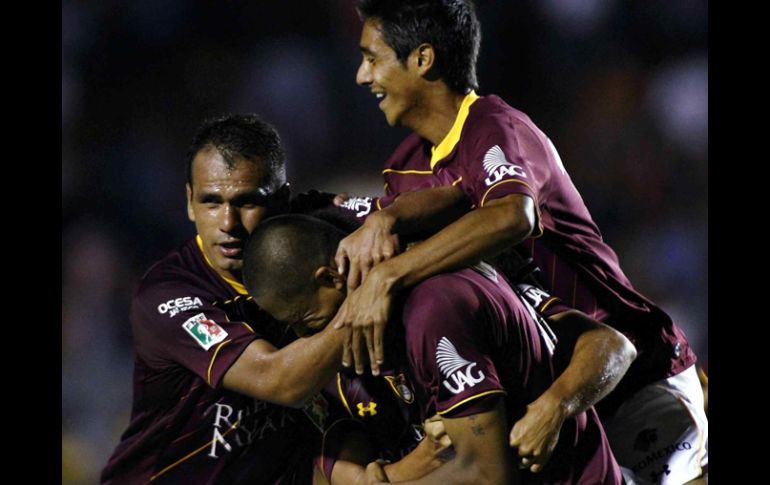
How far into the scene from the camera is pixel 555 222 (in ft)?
9.39

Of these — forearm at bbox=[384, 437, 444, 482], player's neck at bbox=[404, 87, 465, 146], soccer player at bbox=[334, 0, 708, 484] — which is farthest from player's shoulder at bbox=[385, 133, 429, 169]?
forearm at bbox=[384, 437, 444, 482]

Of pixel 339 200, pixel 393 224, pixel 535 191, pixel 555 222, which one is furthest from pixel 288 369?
pixel 555 222

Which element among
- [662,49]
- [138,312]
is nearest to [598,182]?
[662,49]

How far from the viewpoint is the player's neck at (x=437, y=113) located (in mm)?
2988

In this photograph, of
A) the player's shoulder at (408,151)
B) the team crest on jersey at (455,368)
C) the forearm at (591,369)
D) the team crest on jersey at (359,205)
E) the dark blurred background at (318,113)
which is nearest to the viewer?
the team crest on jersey at (455,368)

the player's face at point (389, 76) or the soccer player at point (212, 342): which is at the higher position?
the player's face at point (389, 76)

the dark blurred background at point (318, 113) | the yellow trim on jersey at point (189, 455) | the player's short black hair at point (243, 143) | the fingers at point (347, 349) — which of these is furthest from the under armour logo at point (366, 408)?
the dark blurred background at point (318, 113)

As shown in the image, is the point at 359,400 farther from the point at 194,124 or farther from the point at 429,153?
the point at 194,124

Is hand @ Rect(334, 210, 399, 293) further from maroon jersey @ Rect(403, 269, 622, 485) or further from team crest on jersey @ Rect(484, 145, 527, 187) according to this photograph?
team crest on jersey @ Rect(484, 145, 527, 187)

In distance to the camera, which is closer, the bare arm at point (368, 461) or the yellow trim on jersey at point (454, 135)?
the bare arm at point (368, 461)

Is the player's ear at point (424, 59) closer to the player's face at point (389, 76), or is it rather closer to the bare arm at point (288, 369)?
the player's face at point (389, 76)

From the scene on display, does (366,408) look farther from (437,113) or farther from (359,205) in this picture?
(437,113)

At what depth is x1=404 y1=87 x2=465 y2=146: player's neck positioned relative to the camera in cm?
299
